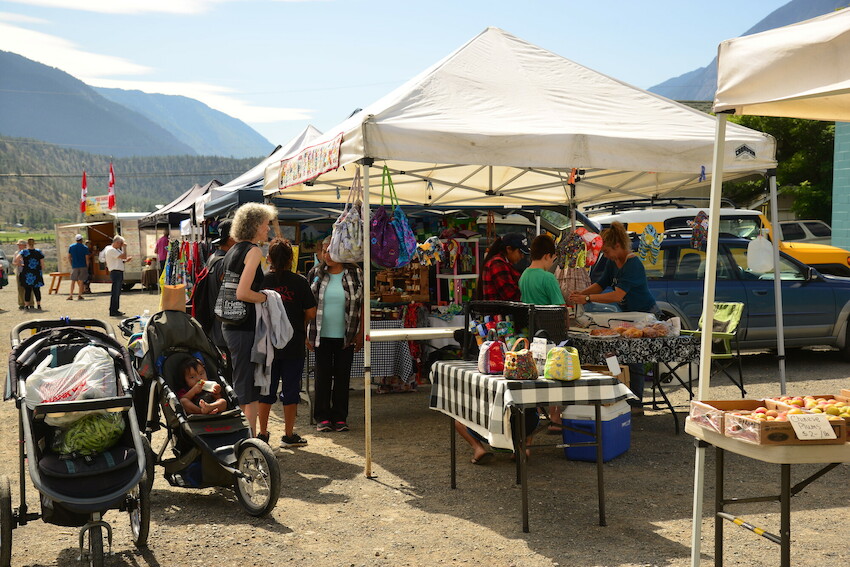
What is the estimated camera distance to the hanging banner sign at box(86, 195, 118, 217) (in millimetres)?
35969

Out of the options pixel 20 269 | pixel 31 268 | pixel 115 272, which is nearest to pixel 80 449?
pixel 115 272

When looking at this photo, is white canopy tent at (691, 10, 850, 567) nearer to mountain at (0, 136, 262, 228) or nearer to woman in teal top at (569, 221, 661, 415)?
woman in teal top at (569, 221, 661, 415)

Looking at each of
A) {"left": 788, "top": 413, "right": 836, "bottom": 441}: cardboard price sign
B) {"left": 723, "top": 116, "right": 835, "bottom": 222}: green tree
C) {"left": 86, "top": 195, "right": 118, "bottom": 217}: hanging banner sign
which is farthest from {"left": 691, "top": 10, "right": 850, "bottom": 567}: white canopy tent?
{"left": 86, "top": 195, "right": 118, "bottom": 217}: hanging banner sign

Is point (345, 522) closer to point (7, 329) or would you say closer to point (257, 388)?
point (257, 388)

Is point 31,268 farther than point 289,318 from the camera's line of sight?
Yes

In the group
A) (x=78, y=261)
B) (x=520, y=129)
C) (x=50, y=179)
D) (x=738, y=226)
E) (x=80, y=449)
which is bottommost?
(x=80, y=449)

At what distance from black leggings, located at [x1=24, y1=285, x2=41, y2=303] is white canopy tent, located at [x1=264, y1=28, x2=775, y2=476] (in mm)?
14284

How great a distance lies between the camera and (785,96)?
355 cm

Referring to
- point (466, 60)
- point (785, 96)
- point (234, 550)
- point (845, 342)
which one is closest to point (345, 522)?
point (234, 550)

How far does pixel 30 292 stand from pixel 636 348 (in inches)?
728

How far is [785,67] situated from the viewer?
354 centimetres

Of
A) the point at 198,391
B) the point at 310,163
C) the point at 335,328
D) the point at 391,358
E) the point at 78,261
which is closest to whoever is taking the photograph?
the point at 198,391

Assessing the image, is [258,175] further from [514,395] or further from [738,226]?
[514,395]

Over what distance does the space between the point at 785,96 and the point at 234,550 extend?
3593 millimetres
